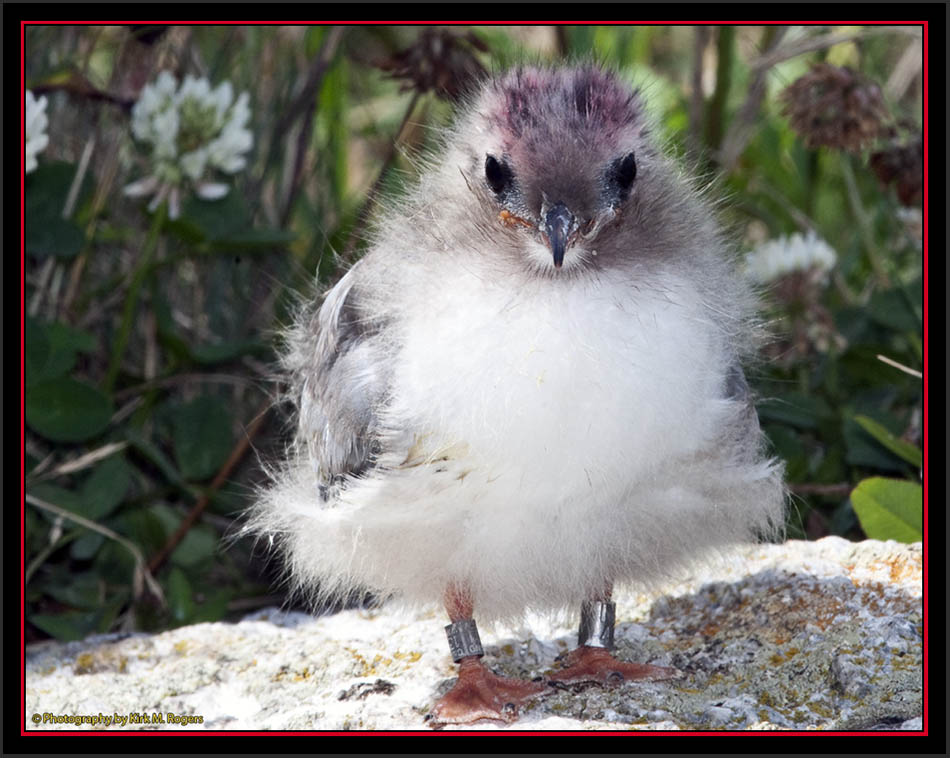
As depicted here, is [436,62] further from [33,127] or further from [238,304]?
[238,304]

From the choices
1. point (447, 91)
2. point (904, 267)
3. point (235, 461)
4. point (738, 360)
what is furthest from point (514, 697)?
point (904, 267)

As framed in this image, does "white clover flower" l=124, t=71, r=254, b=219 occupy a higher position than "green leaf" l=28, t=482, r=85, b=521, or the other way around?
"white clover flower" l=124, t=71, r=254, b=219

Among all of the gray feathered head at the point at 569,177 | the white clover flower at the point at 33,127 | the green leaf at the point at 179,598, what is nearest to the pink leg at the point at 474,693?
the gray feathered head at the point at 569,177

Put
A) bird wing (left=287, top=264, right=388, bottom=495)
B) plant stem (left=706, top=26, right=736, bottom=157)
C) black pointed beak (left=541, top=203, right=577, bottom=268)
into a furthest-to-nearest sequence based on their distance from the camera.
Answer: plant stem (left=706, top=26, right=736, bottom=157) < bird wing (left=287, top=264, right=388, bottom=495) < black pointed beak (left=541, top=203, right=577, bottom=268)

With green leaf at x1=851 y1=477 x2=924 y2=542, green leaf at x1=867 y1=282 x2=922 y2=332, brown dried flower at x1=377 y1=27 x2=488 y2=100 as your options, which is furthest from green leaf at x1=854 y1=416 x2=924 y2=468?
brown dried flower at x1=377 y1=27 x2=488 y2=100

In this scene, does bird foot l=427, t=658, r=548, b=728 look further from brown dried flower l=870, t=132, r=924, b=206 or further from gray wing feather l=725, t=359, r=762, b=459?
brown dried flower l=870, t=132, r=924, b=206

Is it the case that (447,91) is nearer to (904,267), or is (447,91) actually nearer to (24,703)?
(24,703)

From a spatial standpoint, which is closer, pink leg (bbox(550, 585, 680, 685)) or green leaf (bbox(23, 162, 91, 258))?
pink leg (bbox(550, 585, 680, 685))
